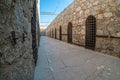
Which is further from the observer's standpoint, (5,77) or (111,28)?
(111,28)

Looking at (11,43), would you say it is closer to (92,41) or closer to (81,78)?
(81,78)

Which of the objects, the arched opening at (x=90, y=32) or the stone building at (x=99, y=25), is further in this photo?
the arched opening at (x=90, y=32)

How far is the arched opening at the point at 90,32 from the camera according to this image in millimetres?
4717

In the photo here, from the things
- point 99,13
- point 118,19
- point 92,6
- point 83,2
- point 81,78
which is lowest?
point 81,78

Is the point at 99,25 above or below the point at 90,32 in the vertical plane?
above

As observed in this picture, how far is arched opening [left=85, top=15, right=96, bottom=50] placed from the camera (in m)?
4.72

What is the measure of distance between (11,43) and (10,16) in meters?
0.20

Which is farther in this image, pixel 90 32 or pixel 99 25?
pixel 90 32

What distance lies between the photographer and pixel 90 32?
4.94 m

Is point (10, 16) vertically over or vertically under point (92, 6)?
under

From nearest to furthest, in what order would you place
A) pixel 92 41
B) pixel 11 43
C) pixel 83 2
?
pixel 11 43 < pixel 92 41 < pixel 83 2

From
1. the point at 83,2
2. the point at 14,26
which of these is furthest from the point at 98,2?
the point at 14,26

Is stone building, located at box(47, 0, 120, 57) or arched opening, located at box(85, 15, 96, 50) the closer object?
stone building, located at box(47, 0, 120, 57)

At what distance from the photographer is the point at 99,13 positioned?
4.39 metres
